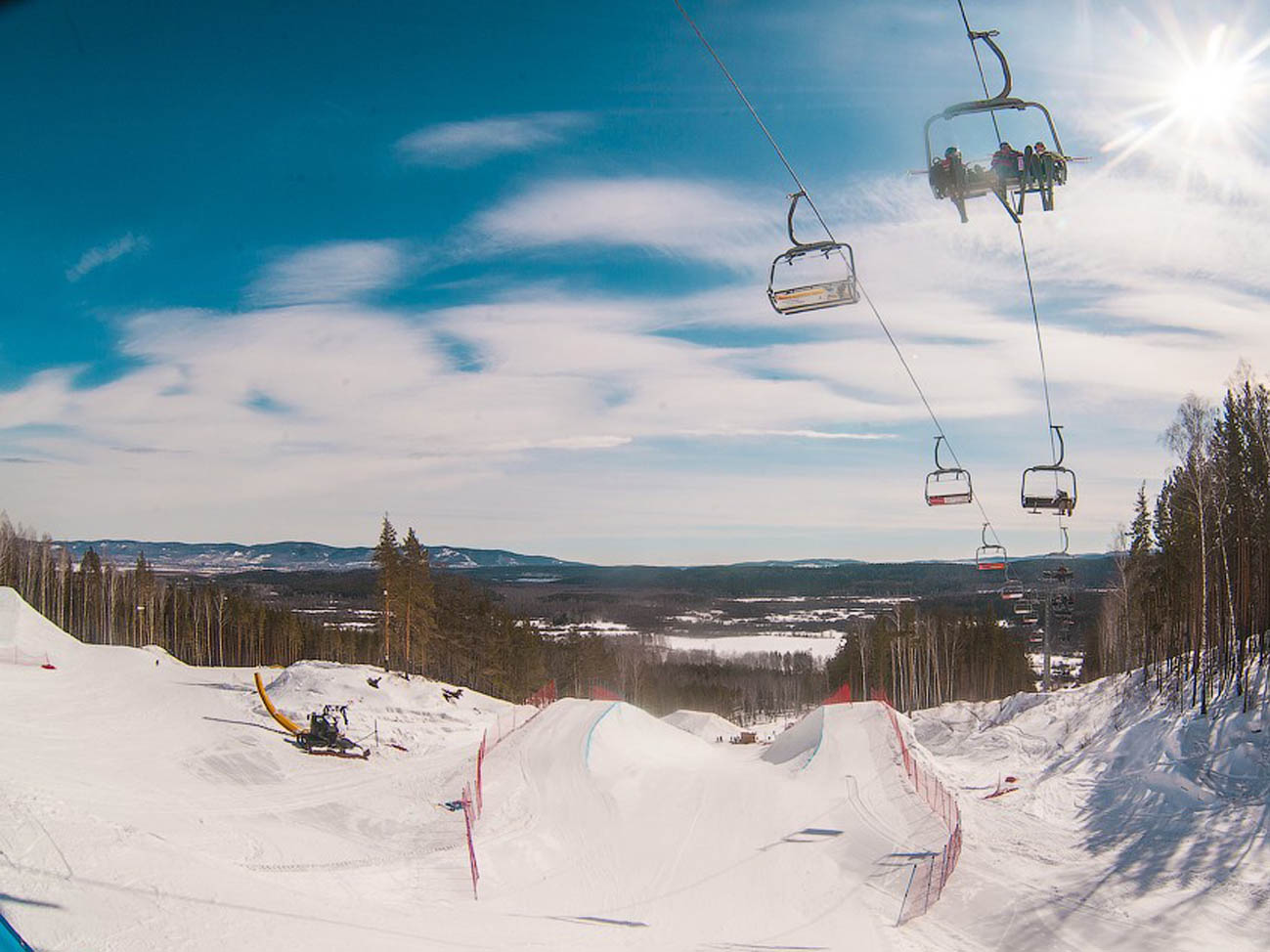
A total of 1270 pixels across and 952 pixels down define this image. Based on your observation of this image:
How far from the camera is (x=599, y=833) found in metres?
18.5

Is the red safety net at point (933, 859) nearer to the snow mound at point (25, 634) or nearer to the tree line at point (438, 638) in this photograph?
the tree line at point (438, 638)

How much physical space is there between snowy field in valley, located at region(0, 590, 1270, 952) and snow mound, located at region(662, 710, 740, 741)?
17.0 meters

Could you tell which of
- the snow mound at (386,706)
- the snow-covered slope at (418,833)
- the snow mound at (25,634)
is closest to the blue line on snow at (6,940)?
the snow-covered slope at (418,833)

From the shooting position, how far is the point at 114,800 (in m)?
16.2

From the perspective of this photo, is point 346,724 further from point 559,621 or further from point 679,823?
point 559,621

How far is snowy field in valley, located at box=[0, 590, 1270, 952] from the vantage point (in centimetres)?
→ 1091

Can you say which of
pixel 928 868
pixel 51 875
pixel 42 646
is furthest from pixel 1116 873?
pixel 42 646

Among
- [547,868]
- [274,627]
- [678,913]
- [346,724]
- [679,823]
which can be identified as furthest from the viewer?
[274,627]

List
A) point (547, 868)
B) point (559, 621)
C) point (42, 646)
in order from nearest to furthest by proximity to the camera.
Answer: point (547, 868) < point (42, 646) < point (559, 621)

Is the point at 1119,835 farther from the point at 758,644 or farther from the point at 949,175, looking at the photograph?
the point at 758,644

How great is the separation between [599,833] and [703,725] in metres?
32.8

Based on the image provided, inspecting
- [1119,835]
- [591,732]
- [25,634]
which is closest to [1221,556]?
[1119,835]

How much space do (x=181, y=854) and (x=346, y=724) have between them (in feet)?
59.8

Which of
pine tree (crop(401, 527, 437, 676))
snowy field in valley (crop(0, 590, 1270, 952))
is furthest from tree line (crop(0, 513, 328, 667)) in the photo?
snowy field in valley (crop(0, 590, 1270, 952))
